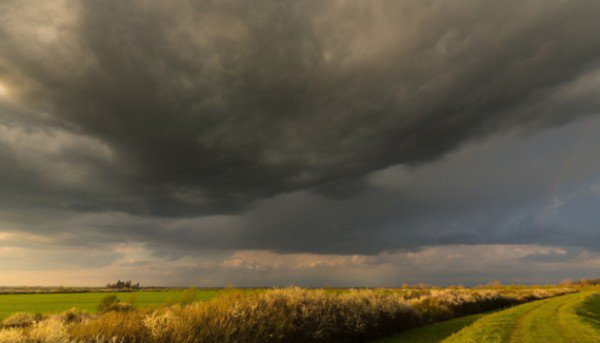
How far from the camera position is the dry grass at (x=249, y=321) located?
11609 millimetres

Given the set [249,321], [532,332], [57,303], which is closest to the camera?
[249,321]

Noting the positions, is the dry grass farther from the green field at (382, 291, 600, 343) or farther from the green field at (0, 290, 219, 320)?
the green field at (0, 290, 219, 320)

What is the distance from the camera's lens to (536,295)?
236 feet

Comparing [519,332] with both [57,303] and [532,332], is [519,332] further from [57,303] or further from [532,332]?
[57,303]

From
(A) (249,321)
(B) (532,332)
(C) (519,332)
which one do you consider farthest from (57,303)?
(B) (532,332)

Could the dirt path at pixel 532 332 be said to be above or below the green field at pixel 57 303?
above

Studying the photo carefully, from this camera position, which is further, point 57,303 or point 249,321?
point 57,303

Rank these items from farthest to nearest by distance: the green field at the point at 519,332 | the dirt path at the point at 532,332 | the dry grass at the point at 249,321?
the green field at the point at 519,332 < the dirt path at the point at 532,332 < the dry grass at the point at 249,321

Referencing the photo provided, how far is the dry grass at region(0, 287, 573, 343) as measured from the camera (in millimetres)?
11609

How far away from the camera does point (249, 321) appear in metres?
16.8

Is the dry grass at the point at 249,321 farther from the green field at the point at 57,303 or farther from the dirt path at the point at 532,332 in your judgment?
the green field at the point at 57,303

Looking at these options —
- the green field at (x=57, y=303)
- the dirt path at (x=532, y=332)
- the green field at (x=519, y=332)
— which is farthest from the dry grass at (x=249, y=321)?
the green field at (x=57, y=303)

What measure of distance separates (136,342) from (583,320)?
35685 mm

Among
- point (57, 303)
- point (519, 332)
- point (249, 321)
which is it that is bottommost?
point (57, 303)
